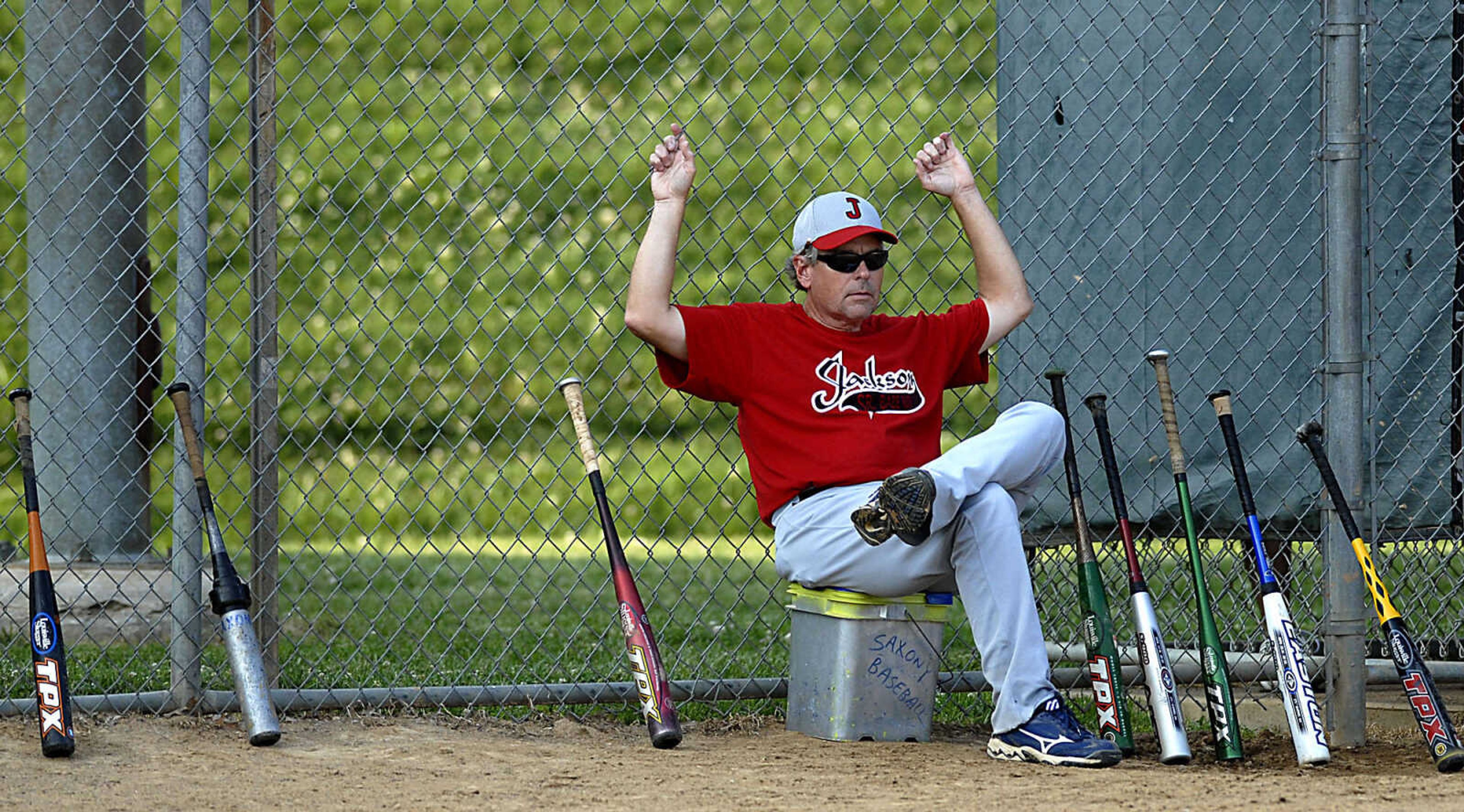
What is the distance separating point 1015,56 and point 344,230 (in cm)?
579

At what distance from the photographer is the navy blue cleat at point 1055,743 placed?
10.9 ft

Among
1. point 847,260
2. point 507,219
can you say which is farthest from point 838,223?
point 507,219

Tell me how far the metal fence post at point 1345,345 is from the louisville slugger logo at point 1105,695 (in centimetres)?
71

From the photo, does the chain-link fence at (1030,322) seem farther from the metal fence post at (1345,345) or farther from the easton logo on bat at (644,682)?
the easton logo on bat at (644,682)

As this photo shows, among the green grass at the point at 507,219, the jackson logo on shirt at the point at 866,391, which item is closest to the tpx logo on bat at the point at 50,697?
the jackson logo on shirt at the point at 866,391

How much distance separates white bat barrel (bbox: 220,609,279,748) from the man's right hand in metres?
1.34

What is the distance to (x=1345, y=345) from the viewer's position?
3.87 m

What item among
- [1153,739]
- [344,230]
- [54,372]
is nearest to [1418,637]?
[1153,739]

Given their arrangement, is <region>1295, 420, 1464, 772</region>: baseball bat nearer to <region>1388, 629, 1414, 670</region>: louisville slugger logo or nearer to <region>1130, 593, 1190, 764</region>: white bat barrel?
<region>1388, 629, 1414, 670</region>: louisville slugger logo

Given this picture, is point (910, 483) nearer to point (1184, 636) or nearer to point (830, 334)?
point (830, 334)

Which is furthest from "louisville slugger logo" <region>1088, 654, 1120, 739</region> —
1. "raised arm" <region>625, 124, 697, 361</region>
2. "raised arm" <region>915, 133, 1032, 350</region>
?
"raised arm" <region>625, 124, 697, 361</region>

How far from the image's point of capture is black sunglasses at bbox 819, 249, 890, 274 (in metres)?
A: 3.78

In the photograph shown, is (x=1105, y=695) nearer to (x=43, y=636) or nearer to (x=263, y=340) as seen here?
(x=263, y=340)

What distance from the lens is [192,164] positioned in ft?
11.8
